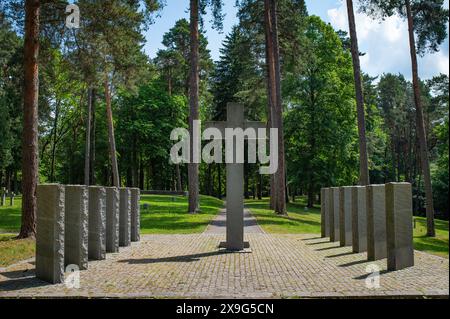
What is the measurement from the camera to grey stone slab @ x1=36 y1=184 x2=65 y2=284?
314 inches

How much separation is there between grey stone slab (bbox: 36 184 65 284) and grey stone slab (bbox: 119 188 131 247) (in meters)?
4.98

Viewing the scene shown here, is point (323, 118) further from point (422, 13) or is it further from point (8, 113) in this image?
point (8, 113)

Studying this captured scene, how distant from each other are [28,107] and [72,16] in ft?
13.7

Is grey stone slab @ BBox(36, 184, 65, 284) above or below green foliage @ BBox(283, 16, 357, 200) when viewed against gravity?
below

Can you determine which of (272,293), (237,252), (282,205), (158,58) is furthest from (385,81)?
(272,293)

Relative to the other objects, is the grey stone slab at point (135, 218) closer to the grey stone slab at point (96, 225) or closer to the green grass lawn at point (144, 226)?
the green grass lawn at point (144, 226)

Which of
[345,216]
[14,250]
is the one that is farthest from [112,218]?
[345,216]

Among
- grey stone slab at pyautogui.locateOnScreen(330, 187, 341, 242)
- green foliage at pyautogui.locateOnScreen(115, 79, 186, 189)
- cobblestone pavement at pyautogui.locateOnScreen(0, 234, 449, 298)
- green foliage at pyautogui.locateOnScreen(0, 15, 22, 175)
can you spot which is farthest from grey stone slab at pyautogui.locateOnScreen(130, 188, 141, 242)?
green foliage at pyautogui.locateOnScreen(115, 79, 186, 189)

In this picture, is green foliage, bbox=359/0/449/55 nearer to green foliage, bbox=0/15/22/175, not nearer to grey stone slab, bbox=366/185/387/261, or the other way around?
grey stone slab, bbox=366/185/387/261

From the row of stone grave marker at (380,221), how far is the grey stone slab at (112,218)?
6031 mm

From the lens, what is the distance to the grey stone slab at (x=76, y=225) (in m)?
8.95

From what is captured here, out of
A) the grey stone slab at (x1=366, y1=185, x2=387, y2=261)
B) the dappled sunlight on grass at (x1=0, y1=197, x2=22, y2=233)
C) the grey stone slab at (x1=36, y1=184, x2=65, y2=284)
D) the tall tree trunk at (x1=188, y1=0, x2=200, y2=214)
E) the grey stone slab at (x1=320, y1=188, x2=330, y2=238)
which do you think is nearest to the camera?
the grey stone slab at (x1=36, y1=184, x2=65, y2=284)

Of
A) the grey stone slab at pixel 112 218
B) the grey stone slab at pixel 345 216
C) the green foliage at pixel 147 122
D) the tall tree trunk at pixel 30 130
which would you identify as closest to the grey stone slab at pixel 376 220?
the grey stone slab at pixel 345 216

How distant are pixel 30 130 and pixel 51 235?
23.3 ft
